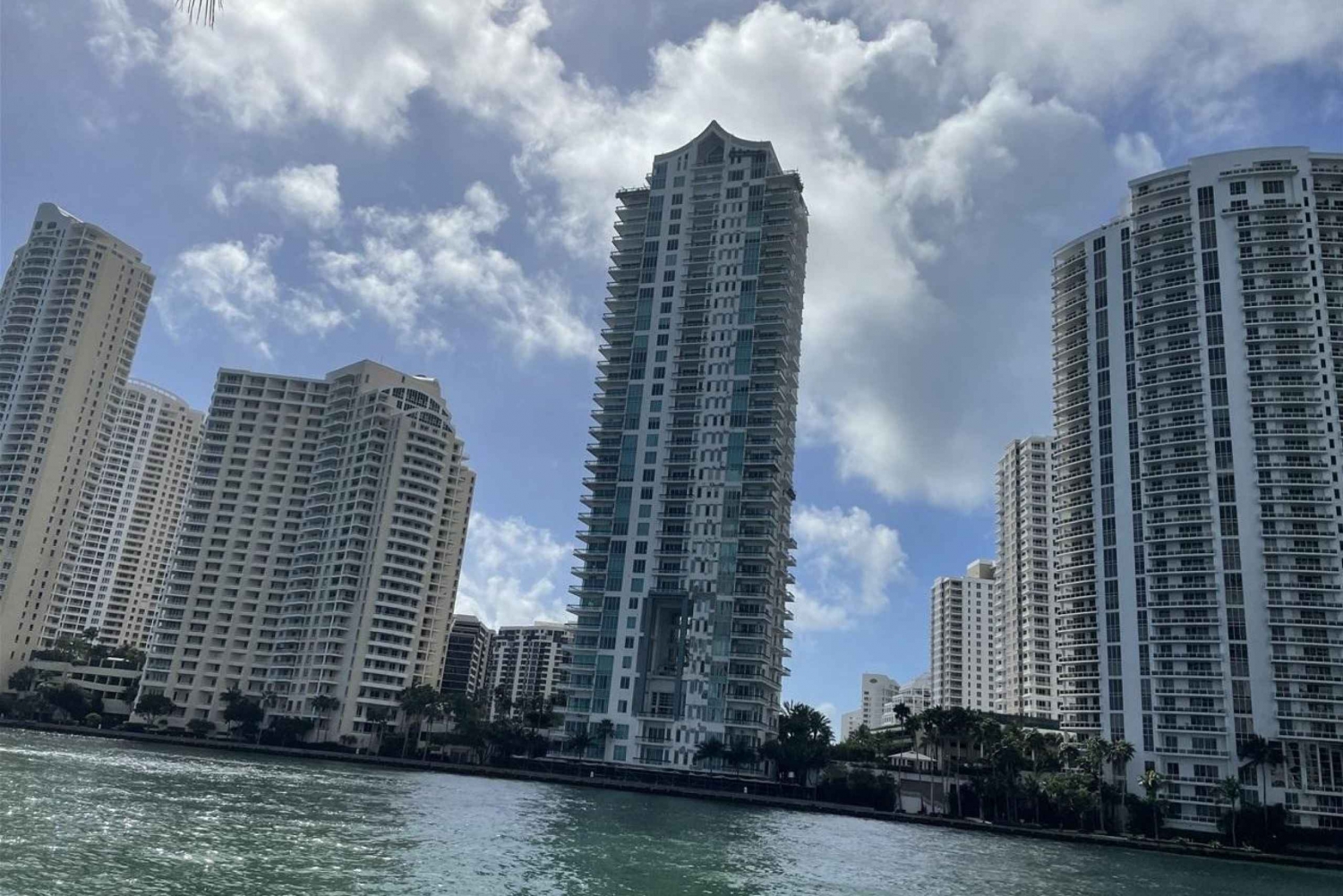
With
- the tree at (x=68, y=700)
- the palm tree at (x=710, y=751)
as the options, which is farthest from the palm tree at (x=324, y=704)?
the palm tree at (x=710, y=751)

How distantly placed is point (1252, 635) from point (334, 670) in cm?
13572

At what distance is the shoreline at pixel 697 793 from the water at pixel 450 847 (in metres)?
8.31

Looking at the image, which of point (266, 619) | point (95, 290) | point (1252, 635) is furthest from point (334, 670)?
point (1252, 635)

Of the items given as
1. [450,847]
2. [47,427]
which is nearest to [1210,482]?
[450,847]

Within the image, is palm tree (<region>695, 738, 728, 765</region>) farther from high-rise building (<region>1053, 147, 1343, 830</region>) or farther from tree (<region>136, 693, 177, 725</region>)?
tree (<region>136, 693, 177, 725</region>)

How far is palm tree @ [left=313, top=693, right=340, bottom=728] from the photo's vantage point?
156375 millimetres

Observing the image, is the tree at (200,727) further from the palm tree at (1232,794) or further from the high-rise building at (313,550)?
the palm tree at (1232,794)

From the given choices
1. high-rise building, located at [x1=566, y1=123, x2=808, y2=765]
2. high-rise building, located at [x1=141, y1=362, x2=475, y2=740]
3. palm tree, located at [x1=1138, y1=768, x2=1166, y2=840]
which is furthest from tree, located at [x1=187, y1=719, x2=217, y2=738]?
palm tree, located at [x1=1138, y1=768, x2=1166, y2=840]

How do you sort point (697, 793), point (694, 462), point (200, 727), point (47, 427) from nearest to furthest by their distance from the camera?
1. point (697, 793)
2. point (694, 462)
3. point (200, 727)
4. point (47, 427)

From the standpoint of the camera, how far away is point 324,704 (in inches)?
6152

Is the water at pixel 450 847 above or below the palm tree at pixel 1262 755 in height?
below

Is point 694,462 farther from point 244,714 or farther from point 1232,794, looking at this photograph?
point 244,714

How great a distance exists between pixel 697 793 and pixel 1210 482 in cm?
7896

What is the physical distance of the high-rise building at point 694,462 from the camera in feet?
464
